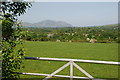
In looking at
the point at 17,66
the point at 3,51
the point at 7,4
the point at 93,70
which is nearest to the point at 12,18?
the point at 7,4

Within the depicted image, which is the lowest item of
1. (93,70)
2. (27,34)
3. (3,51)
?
(93,70)

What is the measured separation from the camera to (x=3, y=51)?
3262mm

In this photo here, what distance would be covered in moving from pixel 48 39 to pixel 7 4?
18003 mm

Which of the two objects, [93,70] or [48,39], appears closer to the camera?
[93,70]

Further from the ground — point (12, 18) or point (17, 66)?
point (12, 18)

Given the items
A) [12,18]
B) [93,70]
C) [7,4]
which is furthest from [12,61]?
[93,70]

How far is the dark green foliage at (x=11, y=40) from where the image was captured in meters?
3.26

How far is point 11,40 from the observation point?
3.33 meters

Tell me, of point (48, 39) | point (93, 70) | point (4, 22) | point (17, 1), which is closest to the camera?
point (4, 22)

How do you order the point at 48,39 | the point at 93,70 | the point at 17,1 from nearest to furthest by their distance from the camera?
the point at 17,1 < the point at 93,70 < the point at 48,39

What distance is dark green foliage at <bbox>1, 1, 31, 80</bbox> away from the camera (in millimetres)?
3260

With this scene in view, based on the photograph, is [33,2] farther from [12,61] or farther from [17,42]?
[12,61]

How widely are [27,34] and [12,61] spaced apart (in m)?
0.50

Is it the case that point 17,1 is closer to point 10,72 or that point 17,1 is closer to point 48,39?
point 10,72
